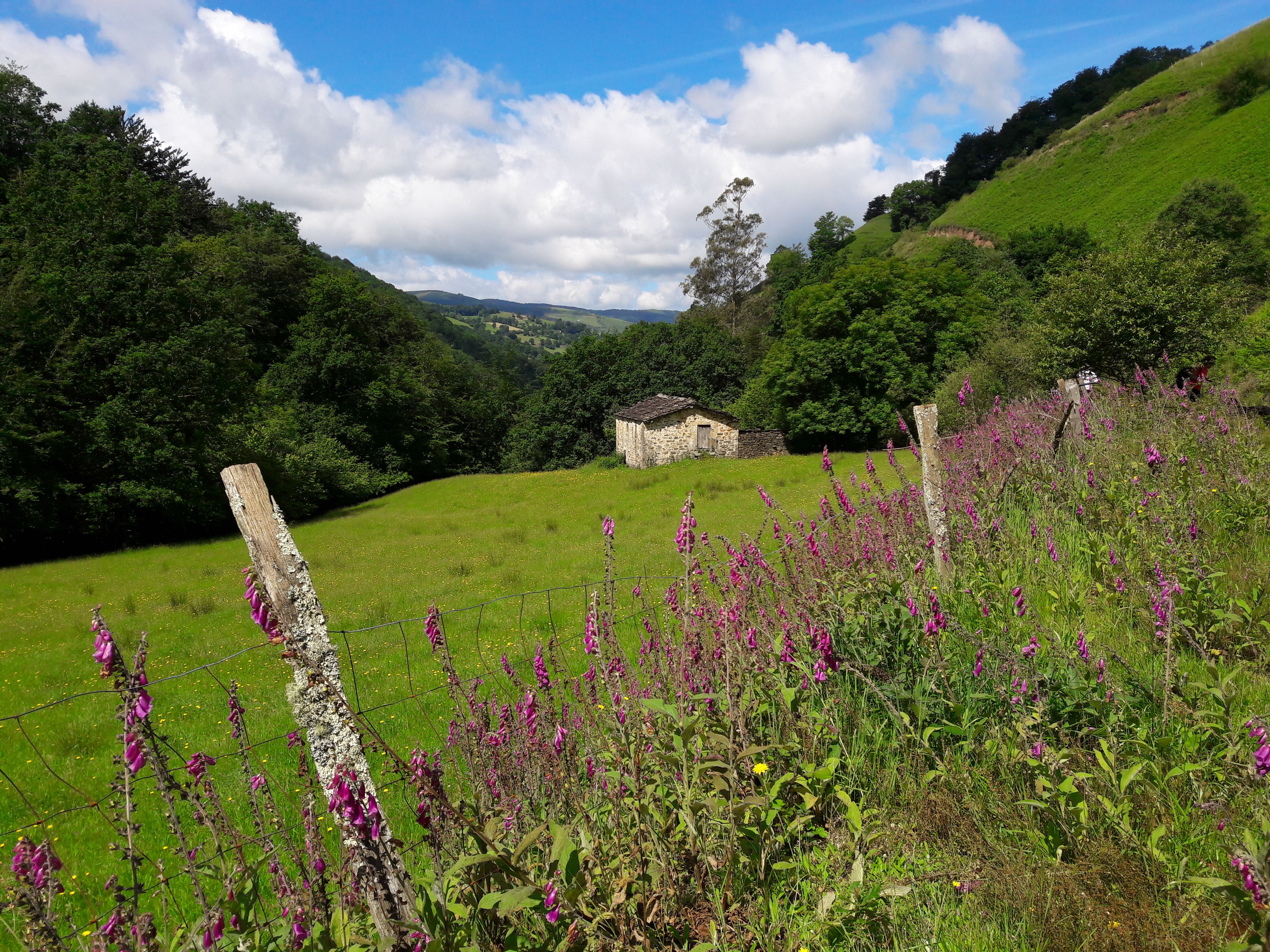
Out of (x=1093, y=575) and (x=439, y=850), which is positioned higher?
(x=439, y=850)

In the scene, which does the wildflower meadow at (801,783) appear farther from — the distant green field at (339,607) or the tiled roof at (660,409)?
the tiled roof at (660,409)

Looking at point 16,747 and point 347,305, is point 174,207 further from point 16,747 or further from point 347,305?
point 16,747

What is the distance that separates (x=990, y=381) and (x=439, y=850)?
30443 mm

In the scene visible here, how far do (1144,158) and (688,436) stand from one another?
168 ft

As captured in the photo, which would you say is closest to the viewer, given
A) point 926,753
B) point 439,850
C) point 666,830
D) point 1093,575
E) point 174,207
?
point 439,850

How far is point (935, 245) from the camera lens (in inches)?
2645

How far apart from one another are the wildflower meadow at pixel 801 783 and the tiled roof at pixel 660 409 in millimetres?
32594

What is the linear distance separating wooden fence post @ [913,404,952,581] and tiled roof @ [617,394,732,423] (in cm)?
3116

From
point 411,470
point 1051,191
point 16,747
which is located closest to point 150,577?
point 16,747

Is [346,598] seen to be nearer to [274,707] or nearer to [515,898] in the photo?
[274,707]

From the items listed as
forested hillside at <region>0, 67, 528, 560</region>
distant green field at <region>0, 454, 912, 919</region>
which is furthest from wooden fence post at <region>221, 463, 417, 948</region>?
forested hillside at <region>0, 67, 528, 560</region>

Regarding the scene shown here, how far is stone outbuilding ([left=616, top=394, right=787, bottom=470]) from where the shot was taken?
37656 mm

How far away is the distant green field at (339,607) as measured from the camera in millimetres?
6727

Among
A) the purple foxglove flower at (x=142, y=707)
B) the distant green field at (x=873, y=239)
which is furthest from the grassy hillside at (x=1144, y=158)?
the purple foxglove flower at (x=142, y=707)
